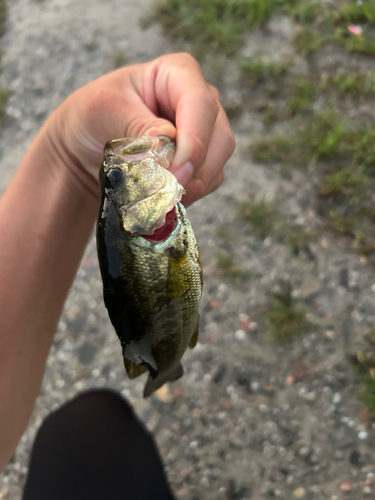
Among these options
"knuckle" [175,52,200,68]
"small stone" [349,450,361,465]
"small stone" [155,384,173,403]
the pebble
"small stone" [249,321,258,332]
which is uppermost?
"knuckle" [175,52,200,68]

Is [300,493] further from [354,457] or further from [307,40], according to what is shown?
[307,40]

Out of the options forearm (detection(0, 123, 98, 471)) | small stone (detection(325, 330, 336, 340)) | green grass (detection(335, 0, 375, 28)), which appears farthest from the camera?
green grass (detection(335, 0, 375, 28))

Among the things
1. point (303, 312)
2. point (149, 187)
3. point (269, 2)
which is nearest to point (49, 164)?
point (149, 187)

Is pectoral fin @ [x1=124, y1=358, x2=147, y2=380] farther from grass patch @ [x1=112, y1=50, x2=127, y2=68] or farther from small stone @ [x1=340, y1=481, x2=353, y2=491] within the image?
grass patch @ [x1=112, y1=50, x2=127, y2=68]

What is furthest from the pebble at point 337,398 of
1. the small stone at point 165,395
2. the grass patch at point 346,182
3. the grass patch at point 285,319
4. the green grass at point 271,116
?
the green grass at point 271,116

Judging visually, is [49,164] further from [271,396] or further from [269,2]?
[269,2]

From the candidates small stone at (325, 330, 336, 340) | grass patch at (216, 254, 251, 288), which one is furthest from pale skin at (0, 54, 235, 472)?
small stone at (325, 330, 336, 340)

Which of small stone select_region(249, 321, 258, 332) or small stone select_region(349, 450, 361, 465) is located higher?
small stone select_region(249, 321, 258, 332)
